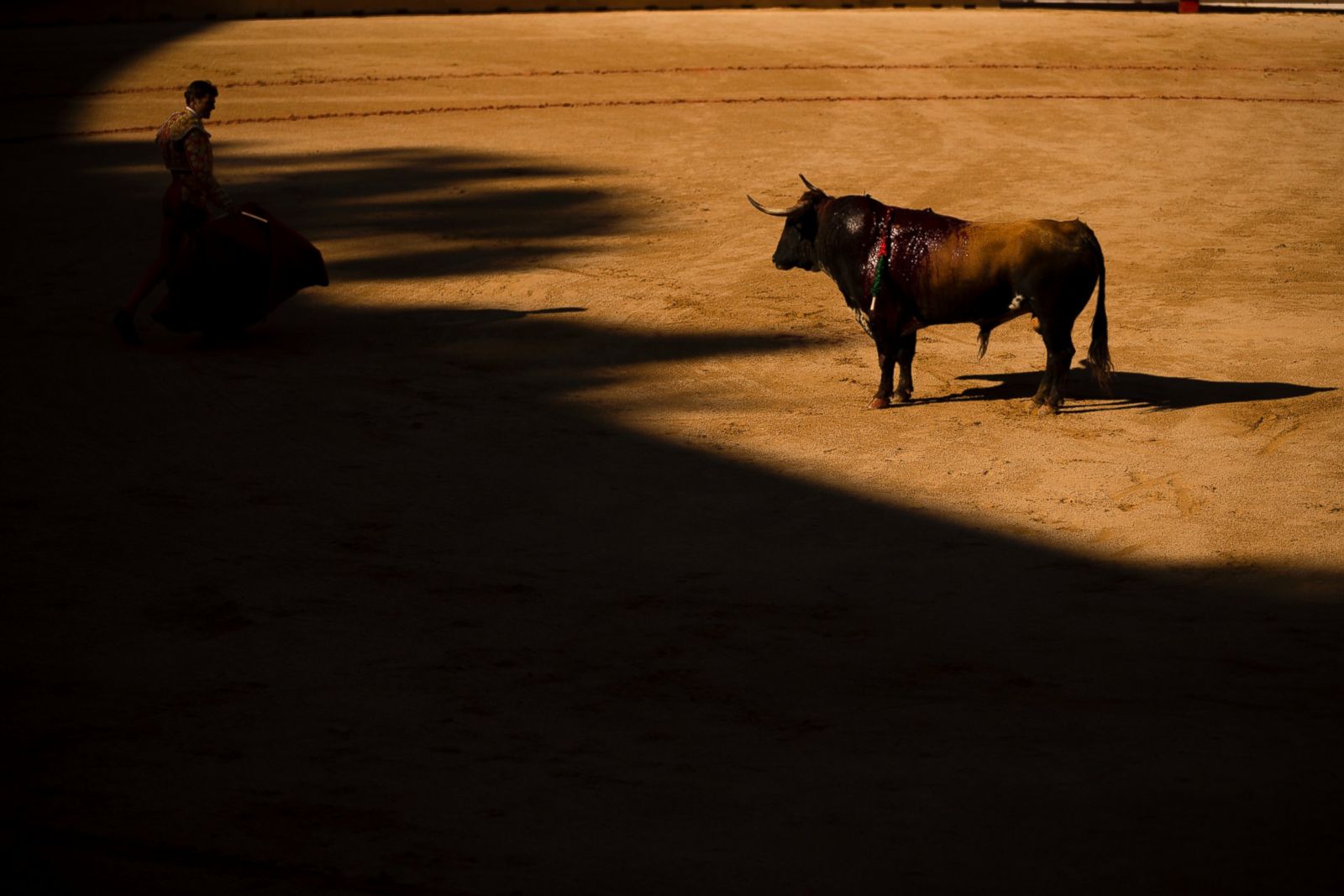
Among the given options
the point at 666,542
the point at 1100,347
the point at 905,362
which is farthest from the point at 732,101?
the point at 666,542

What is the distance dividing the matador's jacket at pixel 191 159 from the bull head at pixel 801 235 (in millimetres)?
3133

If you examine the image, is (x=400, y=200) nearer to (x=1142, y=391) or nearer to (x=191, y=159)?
(x=191, y=159)

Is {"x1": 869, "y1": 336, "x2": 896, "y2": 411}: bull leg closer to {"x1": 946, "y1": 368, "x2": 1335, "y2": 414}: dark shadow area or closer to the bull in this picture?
the bull

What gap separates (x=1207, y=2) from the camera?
20625 mm

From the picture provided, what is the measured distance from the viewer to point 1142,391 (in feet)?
27.0

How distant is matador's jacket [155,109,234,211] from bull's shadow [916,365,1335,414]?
4202 millimetres

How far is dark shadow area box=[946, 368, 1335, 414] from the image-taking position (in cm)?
800

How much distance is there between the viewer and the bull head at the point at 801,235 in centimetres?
827

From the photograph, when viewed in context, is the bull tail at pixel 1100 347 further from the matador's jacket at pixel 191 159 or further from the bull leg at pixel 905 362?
the matador's jacket at pixel 191 159

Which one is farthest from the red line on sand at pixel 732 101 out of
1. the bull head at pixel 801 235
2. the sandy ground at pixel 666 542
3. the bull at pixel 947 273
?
the bull at pixel 947 273

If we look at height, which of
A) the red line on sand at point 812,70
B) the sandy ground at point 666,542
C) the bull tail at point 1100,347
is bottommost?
the sandy ground at point 666,542

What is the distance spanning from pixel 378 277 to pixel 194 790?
6767 mm

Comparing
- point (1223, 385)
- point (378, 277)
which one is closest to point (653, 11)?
point (378, 277)

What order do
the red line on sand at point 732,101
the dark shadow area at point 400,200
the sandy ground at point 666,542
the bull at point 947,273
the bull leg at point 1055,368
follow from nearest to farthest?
the sandy ground at point 666,542
the bull at point 947,273
the bull leg at point 1055,368
the dark shadow area at point 400,200
the red line on sand at point 732,101
